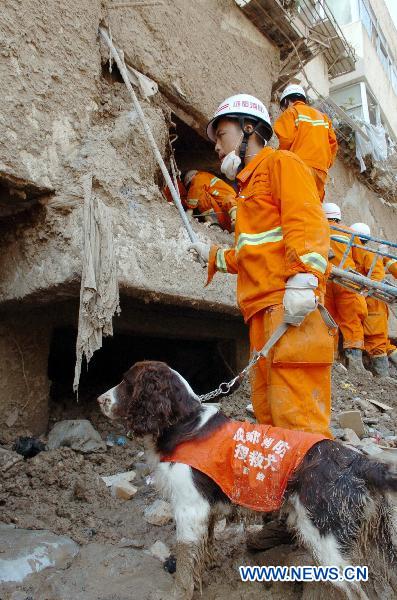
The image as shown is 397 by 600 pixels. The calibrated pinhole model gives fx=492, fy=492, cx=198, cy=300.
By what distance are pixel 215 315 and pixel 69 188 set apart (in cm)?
187

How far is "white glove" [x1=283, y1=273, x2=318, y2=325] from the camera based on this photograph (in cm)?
228

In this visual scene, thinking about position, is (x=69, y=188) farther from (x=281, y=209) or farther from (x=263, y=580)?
(x=263, y=580)

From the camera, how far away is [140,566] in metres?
2.36

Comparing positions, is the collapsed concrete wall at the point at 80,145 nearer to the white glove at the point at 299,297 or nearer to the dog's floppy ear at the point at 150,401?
the dog's floppy ear at the point at 150,401

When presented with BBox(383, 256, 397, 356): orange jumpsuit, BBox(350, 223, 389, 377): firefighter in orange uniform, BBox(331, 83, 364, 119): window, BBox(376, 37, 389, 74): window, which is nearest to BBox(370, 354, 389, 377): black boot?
BBox(350, 223, 389, 377): firefighter in orange uniform

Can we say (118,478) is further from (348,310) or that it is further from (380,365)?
(380,365)

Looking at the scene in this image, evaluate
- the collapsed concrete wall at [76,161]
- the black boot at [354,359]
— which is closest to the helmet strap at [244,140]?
the collapsed concrete wall at [76,161]

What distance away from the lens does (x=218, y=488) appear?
2.11 metres

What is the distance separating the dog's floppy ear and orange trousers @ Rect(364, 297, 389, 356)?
5225 mm

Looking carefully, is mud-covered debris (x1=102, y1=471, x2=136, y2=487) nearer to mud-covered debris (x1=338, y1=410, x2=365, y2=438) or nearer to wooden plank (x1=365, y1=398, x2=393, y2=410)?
mud-covered debris (x1=338, y1=410, x2=365, y2=438)

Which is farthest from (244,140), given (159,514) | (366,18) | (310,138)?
(366,18)

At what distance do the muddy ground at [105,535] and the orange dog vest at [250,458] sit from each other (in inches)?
14.6

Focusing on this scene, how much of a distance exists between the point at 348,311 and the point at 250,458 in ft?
15.0

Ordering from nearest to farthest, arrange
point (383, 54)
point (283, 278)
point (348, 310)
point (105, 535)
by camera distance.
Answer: point (283, 278), point (105, 535), point (348, 310), point (383, 54)
